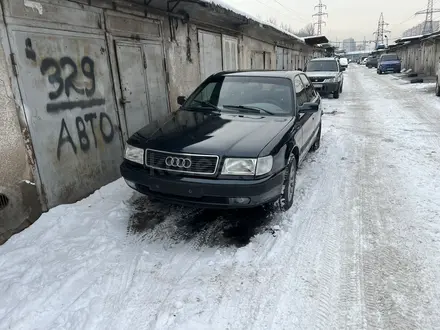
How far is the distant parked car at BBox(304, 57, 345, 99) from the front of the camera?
47.3 ft

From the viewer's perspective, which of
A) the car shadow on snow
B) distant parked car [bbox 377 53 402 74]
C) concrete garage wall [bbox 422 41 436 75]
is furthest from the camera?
distant parked car [bbox 377 53 402 74]

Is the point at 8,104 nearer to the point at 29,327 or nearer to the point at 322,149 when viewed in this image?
the point at 29,327

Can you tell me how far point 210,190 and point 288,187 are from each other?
1206mm

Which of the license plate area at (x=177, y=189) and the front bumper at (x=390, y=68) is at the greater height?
the front bumper at (x=390, y=68)

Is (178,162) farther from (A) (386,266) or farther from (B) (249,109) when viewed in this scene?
(A) (386,266)

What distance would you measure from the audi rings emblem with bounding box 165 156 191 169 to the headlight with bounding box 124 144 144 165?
1.25 feet

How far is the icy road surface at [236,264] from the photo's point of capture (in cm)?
241

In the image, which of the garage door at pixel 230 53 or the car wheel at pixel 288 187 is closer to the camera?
the car wheel at pixel 288 187

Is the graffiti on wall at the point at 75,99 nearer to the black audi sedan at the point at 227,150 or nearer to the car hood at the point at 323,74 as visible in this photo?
the black audi sedan at the point at 227,150

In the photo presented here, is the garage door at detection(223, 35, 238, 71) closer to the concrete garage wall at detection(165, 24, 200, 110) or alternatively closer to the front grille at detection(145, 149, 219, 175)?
the concrete garage wall at detection(165, 24, 200, 110)

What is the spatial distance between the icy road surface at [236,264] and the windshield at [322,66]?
1171cm

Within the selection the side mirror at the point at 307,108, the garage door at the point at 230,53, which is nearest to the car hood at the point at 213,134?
the side mirror at the point at 307,108

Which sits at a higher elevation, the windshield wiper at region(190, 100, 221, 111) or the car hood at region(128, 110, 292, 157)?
the windshield wiper at region(190, 100, 221, 111)

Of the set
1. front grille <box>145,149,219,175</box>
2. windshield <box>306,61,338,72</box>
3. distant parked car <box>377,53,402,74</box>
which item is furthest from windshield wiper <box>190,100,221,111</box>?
distant parked car <box>377,53,402,74</box>
